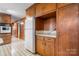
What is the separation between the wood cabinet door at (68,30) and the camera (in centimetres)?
221

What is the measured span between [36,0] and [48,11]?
151 cm

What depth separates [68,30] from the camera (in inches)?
94.7

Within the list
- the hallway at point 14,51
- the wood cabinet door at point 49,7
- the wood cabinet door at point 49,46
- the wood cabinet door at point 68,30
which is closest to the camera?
the wood cabinet door at point 68,30

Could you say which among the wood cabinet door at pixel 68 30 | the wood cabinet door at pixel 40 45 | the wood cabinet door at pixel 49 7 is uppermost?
the wood cabinet door at pixel 49 7

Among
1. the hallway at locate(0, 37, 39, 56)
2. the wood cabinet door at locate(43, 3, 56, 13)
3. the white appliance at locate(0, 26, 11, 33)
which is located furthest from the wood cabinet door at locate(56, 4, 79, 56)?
the white appliance at locate(0, 26, 11, 33)

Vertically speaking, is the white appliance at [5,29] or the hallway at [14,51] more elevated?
the white appliance at [5,29]

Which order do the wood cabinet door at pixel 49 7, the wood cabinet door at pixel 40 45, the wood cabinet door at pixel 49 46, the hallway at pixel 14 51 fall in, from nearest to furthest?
the wood cabinet door at pixel 49 7 → the wood cabinet door at pixel 49 46 → the wood cabinet door at pixel 40 45 → the hallway at pixel 14 51

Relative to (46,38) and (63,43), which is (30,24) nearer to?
(46,38)

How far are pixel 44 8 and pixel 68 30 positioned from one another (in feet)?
4.64

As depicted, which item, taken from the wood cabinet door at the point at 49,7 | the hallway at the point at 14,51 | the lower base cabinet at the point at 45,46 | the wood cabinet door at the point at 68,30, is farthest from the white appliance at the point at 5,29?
the wood cabinet door at the point at 68,30

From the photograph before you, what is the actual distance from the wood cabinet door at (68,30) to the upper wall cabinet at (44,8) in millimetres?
381

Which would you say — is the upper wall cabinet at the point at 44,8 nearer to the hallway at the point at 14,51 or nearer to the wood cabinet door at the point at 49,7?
the wood cabinet door at the point at 49,7

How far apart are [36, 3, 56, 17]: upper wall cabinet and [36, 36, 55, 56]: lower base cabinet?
827 millimetres

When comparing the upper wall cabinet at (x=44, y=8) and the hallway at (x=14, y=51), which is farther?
the hallway at (x=14, y=51)
